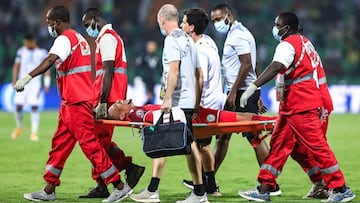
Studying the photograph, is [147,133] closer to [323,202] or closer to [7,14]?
[323,202]

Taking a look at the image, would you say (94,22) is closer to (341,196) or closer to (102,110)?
(102,110)

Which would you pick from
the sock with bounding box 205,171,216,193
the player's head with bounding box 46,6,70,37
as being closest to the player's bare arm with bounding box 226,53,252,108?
the sock with bounding box 205,171,216,193

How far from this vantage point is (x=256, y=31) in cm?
3288

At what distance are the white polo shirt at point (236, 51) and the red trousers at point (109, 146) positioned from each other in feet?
5.81


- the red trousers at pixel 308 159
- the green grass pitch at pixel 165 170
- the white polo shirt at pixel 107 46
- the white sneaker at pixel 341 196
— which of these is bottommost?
the green grass pitch at pixel 165 170

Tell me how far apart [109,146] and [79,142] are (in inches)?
26.9

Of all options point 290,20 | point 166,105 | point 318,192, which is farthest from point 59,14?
point 318,192

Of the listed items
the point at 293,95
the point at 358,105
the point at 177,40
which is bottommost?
the point at 358,105

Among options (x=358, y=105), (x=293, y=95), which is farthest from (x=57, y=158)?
(x=358, y=105)

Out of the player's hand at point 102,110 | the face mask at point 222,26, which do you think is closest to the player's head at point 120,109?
the player's hand at point 102,110

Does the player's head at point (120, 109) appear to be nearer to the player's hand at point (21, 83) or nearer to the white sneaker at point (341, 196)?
the player's hand at point (21, 83)

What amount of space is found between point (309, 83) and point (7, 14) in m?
23.5

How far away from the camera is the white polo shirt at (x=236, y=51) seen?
12.2m

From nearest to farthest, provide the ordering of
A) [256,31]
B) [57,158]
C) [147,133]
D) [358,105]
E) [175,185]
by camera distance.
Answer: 1. [147,133]
2. [57,158]
3. [175,185]
4. [358,105]
5. [256,31]
